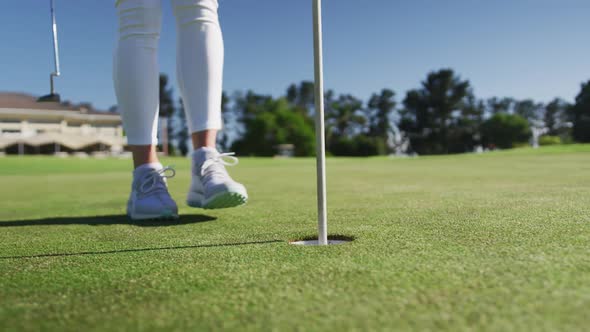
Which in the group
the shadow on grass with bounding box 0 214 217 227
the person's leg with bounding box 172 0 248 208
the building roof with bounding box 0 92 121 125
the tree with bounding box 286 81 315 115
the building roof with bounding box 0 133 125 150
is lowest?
the shadow on grass with bounding box 0 214 217 227

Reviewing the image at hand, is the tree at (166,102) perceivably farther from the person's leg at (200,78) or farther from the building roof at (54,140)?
the person's leg at (200,78)

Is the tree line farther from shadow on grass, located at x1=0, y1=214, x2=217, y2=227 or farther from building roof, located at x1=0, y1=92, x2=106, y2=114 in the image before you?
shadow on grass, located at x1=0, y1=214, x2=217, y2=227

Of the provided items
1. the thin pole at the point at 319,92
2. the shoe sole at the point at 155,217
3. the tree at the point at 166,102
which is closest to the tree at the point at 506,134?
the tree at the point at 166,102

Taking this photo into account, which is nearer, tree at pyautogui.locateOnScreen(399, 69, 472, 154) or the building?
the building

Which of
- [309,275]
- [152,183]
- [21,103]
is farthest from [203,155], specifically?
[21,103]

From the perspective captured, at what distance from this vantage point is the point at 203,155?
6.41ft

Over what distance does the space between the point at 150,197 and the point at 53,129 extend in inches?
1928

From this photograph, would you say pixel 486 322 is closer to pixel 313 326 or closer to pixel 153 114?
pixel 313 326

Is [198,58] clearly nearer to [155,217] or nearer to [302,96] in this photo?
[155,217]

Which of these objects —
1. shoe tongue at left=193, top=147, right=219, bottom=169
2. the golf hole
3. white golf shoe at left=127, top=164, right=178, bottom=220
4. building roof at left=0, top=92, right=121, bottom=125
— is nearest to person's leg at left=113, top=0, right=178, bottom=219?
white golf shoe at left=127, top=164, right=178, bottom=220

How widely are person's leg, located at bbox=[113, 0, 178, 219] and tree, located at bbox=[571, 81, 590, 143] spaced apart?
185ft

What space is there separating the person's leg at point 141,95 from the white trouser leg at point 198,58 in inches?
4.7

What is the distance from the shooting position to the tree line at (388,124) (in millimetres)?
54312

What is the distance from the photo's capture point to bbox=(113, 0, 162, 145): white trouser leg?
1.98 m
